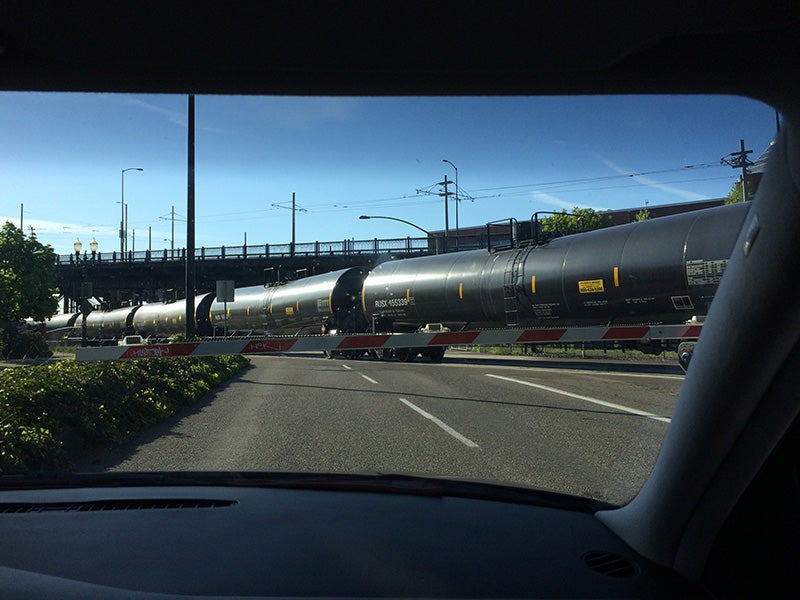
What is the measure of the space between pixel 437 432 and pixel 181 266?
11.9 m

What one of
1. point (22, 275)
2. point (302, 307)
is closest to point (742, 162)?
point (22, 275)

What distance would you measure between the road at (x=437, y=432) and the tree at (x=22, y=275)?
164 inches

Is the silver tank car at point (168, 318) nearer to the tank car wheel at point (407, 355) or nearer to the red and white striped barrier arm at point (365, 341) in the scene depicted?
the tank car wheel at point (407, 355)

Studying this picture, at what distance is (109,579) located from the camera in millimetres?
2184

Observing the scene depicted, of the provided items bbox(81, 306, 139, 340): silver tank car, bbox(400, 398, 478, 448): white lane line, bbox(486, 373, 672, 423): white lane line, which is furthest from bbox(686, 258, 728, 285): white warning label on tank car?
bbox(81, 306, 139, 340): silver tank car

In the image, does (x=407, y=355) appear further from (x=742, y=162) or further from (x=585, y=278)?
(x=742, y=162)

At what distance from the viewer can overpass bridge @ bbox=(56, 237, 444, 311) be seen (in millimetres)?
15469

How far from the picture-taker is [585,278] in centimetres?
1559

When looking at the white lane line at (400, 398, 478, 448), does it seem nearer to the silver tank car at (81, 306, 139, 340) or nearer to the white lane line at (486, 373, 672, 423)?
the white lane line at (486, 373, 672, 423)

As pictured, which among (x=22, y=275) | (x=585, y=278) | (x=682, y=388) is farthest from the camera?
(x=585, y=278)

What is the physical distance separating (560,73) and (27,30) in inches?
62.8

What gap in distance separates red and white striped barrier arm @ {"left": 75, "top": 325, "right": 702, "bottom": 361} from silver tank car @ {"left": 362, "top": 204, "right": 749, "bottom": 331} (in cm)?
162

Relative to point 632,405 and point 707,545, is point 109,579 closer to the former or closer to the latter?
point 707,545

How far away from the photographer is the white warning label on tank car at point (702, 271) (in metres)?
12.3
